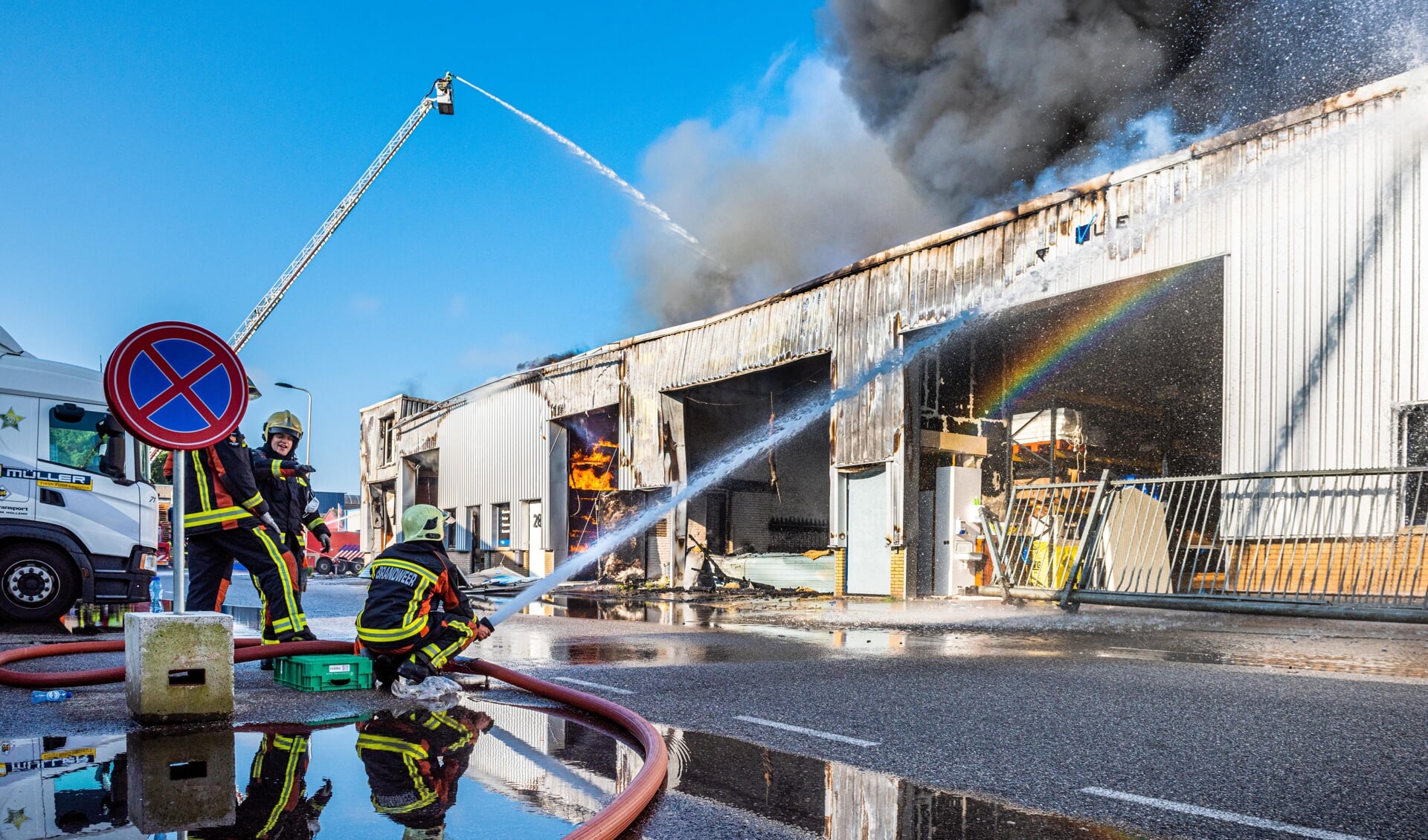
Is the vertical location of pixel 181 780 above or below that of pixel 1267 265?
below

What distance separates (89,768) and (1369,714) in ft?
19.1

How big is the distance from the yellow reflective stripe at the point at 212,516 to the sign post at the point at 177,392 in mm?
1435

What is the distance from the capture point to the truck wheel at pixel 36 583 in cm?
983

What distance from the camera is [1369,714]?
488 cm

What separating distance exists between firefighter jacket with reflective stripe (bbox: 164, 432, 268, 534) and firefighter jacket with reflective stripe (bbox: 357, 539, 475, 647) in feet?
4.78

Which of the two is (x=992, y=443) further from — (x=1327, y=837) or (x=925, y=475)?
(x=1327, y=837)

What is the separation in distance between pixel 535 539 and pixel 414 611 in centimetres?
2102

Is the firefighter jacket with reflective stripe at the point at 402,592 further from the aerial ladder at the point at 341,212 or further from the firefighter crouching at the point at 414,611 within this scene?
the aerial ladder at the point at 341,212

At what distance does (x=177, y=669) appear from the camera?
4633 millimetres

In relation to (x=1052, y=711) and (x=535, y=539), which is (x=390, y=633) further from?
(x=535, y=539)

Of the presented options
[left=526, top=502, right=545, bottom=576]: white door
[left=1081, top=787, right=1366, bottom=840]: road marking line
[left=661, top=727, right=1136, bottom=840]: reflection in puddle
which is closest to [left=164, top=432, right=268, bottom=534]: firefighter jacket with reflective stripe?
[left=661, top=727, right=1136, bottom=840]: reflection in puddle

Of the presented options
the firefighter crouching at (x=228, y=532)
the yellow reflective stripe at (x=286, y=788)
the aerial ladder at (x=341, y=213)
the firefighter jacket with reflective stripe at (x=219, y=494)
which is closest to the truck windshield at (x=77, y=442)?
the firefighter crouching at (x=228, y=532)

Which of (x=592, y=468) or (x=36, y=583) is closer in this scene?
(x=36, y=583)

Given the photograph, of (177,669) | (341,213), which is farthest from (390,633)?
(341,213)
